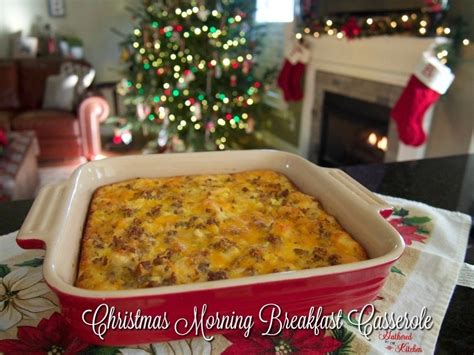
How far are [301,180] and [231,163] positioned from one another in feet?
0.56

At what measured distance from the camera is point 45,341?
0.57 metres

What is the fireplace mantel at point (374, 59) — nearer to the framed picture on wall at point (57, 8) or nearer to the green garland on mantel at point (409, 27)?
the green garland on mantel at point (409, 27)

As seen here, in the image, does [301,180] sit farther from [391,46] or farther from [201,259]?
[391,46]

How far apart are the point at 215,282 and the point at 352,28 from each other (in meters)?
2.42

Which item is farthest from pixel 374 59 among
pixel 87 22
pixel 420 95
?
pixel 87 22

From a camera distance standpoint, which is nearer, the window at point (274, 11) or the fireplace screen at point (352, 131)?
the fireplace screen at point (352, 131)

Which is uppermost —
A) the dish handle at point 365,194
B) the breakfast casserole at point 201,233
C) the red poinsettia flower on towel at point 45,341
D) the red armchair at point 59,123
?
the dish handle at point 365,194

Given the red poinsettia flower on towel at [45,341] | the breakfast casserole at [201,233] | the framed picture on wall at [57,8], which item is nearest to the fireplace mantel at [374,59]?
the breakfast casserole at [201,233]

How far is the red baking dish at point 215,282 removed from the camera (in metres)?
0.47

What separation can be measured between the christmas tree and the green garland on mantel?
0.73 meters

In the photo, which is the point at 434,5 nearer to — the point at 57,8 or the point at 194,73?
the point at 194,73

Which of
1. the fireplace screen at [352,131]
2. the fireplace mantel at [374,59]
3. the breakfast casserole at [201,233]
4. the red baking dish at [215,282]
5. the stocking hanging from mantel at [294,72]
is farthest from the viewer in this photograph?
the stocking hanging from mantel at [294,72]

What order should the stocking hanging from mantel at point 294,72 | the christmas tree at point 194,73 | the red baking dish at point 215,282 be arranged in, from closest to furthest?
the red baking dish at point 215,282
the christmas tree at point 194,73
the stocking hanging from mantel at point 294,72

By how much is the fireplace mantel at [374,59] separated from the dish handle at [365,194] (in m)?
1.63
